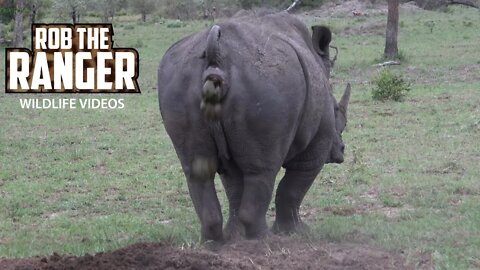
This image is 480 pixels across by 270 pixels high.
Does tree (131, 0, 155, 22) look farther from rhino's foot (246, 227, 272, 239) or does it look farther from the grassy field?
rhino's foot (246, 227, 272, 239)

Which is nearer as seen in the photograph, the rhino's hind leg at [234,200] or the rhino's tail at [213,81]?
the rhino's tail at [213,81]

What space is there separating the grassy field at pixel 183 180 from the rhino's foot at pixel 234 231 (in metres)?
0.34

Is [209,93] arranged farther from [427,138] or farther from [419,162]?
[427,138]

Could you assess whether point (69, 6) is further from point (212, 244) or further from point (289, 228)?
point (212, 244)

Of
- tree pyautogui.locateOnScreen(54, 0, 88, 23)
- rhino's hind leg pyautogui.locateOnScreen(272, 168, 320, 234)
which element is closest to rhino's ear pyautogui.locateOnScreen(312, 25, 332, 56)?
rhino's hind leg pyautogui.locateOnScreen(272, 168, 320, 234)

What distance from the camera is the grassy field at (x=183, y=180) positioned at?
6.84m

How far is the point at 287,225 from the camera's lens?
6.74 m

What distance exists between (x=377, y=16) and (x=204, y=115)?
30867 millimetres

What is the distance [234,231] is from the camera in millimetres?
6215

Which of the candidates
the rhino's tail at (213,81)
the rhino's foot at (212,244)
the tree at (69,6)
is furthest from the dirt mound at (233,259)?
the tree at (69,6)

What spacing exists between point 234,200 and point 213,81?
142 cm

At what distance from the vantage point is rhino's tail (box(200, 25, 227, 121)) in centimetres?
518

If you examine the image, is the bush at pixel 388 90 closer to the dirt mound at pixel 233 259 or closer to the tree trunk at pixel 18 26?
the dirt mound at pixel 233 259

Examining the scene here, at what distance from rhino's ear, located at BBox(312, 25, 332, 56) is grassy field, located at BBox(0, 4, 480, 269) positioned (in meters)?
1.48
